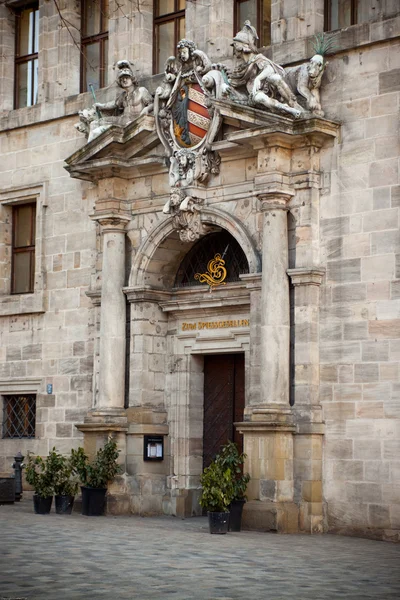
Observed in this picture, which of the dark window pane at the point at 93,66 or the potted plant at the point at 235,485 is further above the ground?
the dark window pane at the point at 93,66

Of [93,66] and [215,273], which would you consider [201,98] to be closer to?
[215,273]

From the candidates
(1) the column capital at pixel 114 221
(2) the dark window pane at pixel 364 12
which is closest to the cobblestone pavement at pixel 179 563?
(1) the column capital at pixel 114 221

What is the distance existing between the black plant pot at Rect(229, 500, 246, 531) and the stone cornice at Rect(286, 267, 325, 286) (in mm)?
3306

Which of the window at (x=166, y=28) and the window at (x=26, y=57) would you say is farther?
the window at (x=26, y=57)

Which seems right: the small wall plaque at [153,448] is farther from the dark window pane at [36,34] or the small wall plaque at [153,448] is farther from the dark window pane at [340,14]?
the dark window pane at [36,34]

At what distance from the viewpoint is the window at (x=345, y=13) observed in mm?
18984

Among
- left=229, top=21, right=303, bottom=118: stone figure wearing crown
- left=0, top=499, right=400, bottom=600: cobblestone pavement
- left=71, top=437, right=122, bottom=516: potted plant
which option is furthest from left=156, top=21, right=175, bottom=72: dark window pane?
left=0, top=499, right=400, bottom=600: cobblestone pavement

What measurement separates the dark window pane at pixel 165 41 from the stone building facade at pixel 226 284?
0.82ft

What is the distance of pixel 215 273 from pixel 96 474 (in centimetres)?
378

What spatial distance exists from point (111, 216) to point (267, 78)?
3845 mm

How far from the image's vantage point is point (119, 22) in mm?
22234

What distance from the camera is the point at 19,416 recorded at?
23.7 metres

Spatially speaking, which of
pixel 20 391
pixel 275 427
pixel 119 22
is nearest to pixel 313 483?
pixel 275 427

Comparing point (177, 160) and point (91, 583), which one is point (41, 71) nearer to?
point (177, 160)
